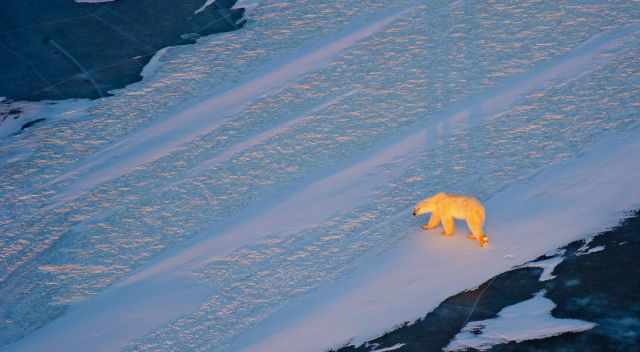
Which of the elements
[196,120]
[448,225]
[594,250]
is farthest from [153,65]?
[594,250]

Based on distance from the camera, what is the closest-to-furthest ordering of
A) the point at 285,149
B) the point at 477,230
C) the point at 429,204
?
the point at 477,230 < the point at 429,204 < the point at 285,149

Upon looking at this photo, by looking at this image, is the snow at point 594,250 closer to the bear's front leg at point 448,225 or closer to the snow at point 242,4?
the bear's front leg at point 448,225

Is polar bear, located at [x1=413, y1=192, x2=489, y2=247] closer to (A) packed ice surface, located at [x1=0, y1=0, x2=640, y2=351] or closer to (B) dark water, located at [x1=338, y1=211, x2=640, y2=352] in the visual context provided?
(A) packed ice surface, located at [x1=0, y1=0, x2=640, y2=351]

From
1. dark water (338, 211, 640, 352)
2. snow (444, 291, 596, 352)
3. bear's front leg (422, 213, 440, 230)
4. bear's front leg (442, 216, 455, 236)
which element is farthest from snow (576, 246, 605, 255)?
bear's front leg (422, 213, 440, 230)

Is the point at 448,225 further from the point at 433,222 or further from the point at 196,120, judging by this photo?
the point at 196,120

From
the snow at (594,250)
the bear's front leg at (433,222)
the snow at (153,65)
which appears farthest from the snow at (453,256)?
the snow at (153,65)

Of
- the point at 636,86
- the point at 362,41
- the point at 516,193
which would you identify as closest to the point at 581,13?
the point at 636,86
